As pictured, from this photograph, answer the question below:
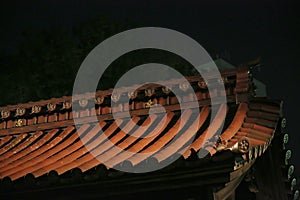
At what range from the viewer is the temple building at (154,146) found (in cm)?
397

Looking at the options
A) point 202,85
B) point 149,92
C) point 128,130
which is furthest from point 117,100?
point 202,85

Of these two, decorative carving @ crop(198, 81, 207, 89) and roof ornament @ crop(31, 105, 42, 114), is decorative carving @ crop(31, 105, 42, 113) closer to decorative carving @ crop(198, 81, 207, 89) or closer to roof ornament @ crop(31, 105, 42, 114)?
roof ornament @ crop(31, 105, 42, 114)

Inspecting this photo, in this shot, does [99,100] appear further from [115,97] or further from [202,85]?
[202,85]

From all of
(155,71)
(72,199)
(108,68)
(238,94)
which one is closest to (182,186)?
(72,199)

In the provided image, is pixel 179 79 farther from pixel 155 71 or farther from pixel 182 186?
pixel 155 71

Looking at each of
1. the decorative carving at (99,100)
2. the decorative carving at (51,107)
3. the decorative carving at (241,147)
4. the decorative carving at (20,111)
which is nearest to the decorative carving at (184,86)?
the decorative carving at (99,100)

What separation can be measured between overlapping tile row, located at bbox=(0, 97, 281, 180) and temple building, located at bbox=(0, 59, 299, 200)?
0.01m

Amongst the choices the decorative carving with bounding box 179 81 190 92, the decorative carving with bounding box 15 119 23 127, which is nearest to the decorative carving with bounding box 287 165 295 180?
the decorative carving with bounding box 179 81 190 92

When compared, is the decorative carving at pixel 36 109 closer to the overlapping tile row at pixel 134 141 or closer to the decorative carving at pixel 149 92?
the overlapping tile row at pixel 134 141

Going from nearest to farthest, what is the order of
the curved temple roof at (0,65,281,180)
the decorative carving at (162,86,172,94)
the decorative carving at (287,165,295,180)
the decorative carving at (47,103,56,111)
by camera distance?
the curved temple roof at (0,65,281,180) → the decorative carving at (287,165,295,180) → the decorative carving at (162,86,172,94) → the decorative carving at (47,103,56,111)

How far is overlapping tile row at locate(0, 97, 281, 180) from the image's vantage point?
14.6 feet

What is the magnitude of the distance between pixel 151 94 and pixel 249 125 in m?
1.48

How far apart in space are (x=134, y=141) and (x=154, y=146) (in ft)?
1.34

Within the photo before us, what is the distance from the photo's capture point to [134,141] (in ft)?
17.1
